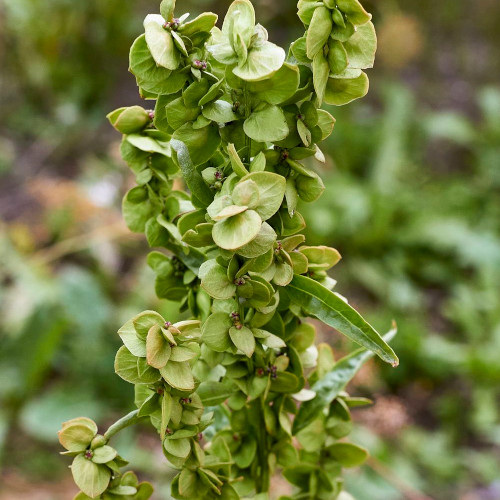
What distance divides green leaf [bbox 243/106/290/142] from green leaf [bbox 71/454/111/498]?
0.21 meters

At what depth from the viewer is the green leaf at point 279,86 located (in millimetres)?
330

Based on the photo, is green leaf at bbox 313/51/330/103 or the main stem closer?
green leaf at bbox 313/51/330/103

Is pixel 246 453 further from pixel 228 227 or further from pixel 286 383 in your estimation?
pixel 228 227

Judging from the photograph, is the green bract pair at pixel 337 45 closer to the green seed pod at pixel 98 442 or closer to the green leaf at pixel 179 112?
the green leaf at pixel 179 112

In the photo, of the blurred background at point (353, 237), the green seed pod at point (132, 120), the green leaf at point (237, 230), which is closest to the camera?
the green leaf at point (237, 230)

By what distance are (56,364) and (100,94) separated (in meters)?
1.68

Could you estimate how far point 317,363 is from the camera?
509mm

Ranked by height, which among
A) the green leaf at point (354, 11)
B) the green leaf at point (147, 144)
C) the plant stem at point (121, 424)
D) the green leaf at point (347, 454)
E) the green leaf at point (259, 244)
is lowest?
the green leaf at point (347, 454)

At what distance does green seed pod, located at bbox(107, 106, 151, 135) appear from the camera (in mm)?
410

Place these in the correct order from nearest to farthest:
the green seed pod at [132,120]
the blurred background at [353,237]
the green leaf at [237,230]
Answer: the green leaf at [237,230] < the green seed pod at [132,120] < the blurred background at [353,237]

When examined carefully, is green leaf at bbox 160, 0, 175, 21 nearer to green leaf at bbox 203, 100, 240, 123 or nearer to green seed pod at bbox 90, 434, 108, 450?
green leaf at bbox 203, 100, 240, 123

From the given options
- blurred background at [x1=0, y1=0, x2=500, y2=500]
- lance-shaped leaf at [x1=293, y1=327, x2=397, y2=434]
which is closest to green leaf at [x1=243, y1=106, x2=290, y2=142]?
lance-shaped leaf at [x1=293, y1=327, x2=397, y2=434]

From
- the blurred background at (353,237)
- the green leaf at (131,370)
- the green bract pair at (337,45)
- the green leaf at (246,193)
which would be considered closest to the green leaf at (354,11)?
the green bract pair at (337,45)

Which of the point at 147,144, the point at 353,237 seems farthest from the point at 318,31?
the point at 353,237
